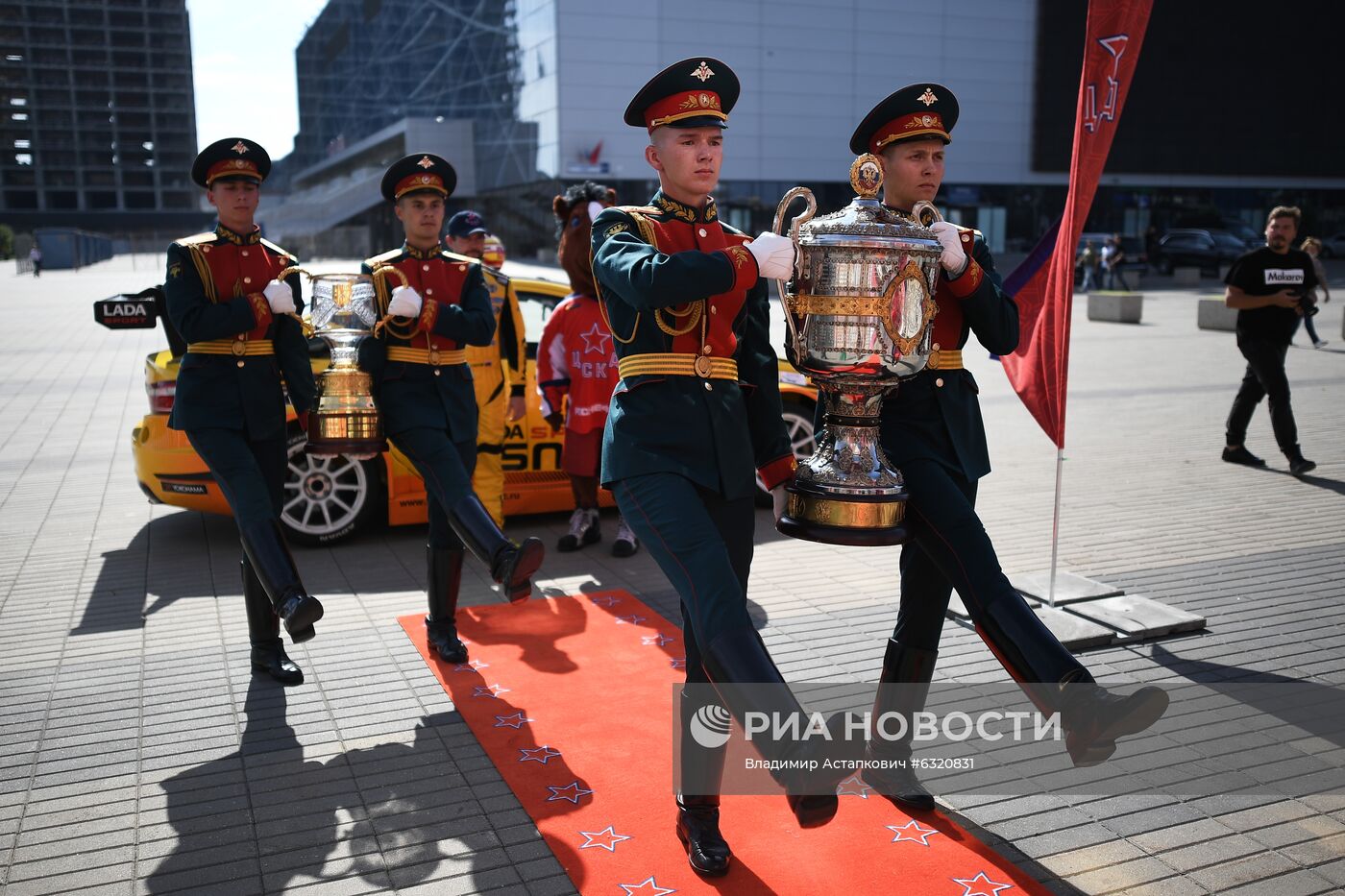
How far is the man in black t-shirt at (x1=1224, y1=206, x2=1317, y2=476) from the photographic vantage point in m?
9.03

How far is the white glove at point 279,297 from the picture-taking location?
4734 millimetres

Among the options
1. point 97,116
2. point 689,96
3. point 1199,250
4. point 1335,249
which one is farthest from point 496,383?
point 97,116

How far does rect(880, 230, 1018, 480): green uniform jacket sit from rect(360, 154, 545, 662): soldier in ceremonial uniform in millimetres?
1886

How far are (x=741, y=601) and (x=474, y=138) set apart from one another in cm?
6242

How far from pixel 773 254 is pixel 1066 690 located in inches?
54.8

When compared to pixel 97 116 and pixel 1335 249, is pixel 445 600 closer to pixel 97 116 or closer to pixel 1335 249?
pixel 1335 249

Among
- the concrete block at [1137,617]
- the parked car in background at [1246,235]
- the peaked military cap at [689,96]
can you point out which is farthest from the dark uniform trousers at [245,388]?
the parked car in background at [1246,235]

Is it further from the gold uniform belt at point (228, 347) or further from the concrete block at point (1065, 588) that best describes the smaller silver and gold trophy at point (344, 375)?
the concrete block at point (1065, 588)

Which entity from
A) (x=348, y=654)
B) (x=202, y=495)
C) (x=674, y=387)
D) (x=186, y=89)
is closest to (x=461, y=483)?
(x=348, y=654)

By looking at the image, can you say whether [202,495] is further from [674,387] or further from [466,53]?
[466,53]

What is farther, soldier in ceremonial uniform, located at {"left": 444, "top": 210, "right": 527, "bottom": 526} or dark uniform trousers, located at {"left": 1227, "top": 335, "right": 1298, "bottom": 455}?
dark uniform trousers, located at {"left": 1227, "top": 335, "right": 1298, "bottom": 455}

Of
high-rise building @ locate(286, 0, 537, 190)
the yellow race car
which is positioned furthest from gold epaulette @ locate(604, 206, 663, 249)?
high-rise building @ locate(286, 0, 537, 190)

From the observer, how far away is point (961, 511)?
3.35m

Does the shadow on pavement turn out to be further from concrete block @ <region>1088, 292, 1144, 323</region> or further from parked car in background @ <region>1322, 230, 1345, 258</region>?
parked car in background @ <region>1322, 230, 1345, 258</region>
